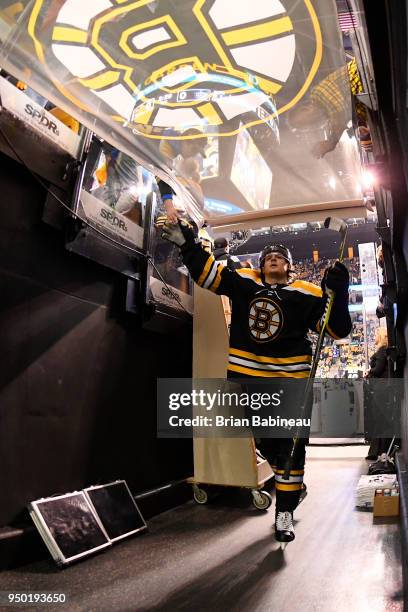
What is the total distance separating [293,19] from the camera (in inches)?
64.4

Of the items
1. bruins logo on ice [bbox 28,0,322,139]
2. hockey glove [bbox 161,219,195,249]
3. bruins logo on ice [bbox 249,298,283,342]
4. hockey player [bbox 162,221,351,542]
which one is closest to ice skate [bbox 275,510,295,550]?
hockey player [bbox 162,221,351,542]

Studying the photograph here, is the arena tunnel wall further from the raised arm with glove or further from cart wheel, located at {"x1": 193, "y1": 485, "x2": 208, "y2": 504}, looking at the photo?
the raised arm with glove

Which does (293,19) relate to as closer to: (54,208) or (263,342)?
(54,208)

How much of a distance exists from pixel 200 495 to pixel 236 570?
1.34 m

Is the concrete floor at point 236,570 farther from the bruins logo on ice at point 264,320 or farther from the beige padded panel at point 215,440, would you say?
the bruins logo on ice at point 264,320

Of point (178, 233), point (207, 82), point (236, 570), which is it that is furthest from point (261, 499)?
point (207, 82)

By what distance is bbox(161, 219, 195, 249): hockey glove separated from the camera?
8.38 feet

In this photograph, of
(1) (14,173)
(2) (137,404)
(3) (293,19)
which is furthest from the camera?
(2) (137,404)

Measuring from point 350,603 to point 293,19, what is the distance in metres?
1.89

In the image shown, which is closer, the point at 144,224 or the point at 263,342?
the point at 263,342

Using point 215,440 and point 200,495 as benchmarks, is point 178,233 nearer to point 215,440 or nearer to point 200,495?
point 215,440

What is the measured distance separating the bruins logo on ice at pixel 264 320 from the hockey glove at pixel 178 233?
1.58 ft

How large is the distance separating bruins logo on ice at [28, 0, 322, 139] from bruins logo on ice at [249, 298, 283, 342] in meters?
0.90

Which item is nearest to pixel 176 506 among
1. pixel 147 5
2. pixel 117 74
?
pixel 117 74
